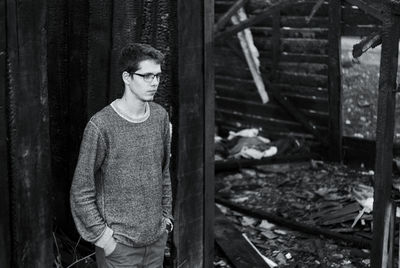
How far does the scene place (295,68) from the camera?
11883 millimetres

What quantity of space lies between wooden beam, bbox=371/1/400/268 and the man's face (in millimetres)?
2396

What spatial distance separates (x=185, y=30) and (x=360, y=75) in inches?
362

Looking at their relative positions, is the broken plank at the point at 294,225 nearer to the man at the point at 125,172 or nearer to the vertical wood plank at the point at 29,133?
the man at the point at 125,172

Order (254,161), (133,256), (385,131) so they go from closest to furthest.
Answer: (133,256), (385,131), (254,161)

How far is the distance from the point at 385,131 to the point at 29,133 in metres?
3.09

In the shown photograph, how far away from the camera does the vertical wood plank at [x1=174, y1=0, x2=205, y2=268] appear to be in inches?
189

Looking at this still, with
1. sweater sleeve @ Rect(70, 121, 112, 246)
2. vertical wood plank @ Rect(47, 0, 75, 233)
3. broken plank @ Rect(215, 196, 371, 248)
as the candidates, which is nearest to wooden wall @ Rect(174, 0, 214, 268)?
vertical wood plank @ Rect(47, 0, 75, 233)

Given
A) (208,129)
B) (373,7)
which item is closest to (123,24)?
(208,129)

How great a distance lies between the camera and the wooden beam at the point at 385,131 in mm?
5312

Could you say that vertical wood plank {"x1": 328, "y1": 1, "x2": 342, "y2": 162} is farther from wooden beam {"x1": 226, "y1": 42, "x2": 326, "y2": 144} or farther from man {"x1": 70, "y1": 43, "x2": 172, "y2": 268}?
man {"x1": 70, "y1": 43, "x2": 172, "y2": 268}

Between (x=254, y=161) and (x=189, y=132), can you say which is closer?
(x=189, y=132)

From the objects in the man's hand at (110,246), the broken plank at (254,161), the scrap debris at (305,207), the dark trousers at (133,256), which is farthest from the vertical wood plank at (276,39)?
the man's hand at (110,246)

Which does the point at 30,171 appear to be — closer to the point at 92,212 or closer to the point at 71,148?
the point at 92,212

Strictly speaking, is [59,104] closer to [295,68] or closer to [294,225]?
[294,225]
